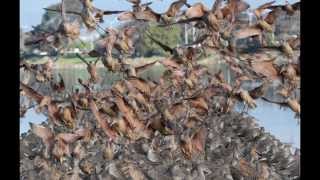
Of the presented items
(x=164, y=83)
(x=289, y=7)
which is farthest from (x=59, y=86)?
(x=289, y=7)

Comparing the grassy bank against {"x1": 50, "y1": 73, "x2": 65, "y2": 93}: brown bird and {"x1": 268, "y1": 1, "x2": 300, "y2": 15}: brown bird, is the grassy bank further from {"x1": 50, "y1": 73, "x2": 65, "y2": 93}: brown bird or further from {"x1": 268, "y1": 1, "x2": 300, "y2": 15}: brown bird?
{"x1": 268, "y1": 1, "x2": 300, "y2": 15}: brown bird

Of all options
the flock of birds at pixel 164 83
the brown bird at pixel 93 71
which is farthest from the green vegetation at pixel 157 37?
the brown bird at pixel 93 71

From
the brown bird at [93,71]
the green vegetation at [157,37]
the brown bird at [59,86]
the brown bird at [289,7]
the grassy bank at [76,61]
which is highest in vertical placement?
the brown bird at [289,7]

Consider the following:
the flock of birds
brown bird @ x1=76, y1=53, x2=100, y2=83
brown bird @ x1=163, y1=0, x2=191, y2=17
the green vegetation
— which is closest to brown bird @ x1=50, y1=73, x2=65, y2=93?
the flock of birds

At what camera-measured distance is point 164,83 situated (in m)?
2.15

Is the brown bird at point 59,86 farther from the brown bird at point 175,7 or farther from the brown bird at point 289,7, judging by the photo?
the brown bird at point 289,7

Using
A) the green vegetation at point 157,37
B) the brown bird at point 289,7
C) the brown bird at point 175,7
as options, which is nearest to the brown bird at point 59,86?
the green vegetation at point 157,37

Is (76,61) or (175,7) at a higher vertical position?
(175,7)

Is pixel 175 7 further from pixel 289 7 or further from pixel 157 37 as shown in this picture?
pixel 289 7

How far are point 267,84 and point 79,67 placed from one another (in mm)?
753

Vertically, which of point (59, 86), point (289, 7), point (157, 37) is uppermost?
point (289, 7)

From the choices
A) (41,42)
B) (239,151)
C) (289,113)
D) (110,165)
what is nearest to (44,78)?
(41,42)

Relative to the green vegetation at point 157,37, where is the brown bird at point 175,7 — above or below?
above

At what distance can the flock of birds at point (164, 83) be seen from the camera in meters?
2.11
